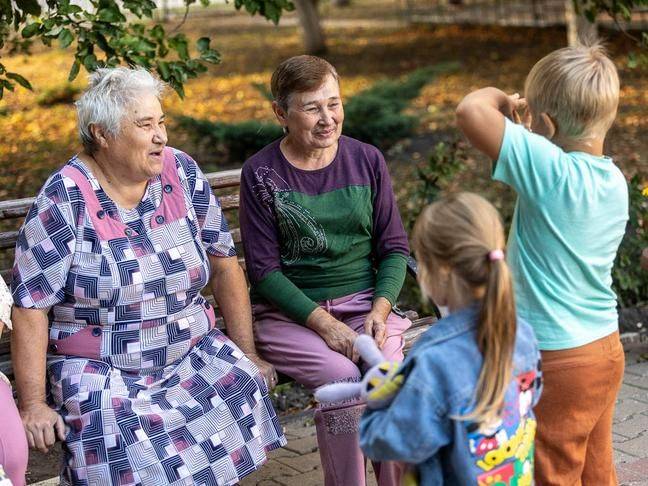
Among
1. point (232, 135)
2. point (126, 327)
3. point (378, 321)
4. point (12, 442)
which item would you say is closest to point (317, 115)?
point (378, 321)

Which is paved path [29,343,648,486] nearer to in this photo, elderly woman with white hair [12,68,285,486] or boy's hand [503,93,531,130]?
elderly woman with white hair [12,68,285,486]

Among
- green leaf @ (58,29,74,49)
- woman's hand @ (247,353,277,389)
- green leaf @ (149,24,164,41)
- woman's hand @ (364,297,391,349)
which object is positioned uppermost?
green leaf @ (58,29,74,49)

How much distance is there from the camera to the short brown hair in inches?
147

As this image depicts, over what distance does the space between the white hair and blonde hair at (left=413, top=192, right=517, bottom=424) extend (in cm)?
145

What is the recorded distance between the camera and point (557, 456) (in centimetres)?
291

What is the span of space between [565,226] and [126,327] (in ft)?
4.95

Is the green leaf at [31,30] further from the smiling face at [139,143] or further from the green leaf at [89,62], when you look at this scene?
the smiling face at [139,143]

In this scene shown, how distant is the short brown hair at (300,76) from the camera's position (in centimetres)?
373

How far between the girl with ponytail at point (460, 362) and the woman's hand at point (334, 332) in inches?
45.2

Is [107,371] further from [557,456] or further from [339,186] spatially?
[557,456]

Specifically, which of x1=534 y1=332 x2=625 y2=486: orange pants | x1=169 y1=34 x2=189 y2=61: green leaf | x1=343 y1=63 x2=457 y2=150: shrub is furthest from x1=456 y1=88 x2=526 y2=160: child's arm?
x1=343 y1=63 x2=457 y2=150: shrub

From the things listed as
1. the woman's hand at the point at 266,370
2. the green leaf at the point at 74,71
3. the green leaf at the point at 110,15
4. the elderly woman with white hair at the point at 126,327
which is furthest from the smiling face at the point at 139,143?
the green leaf at the point at 110,15

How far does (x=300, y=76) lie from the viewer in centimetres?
372

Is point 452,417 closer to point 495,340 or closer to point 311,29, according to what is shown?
point 495,340
